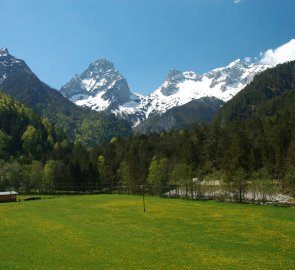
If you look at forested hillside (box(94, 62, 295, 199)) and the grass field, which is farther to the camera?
forested hillside (box(94, 62, 295, 199))

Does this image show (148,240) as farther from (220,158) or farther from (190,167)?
(220,158)

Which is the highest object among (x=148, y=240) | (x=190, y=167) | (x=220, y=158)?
(x=220, y=158)

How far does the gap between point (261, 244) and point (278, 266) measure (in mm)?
13422

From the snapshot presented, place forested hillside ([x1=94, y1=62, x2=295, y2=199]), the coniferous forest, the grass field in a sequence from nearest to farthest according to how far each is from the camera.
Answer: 1. the grass field
2. forested hillside ([x1=94, y1=62, x2=295, y2=199])
3. the coniferous forest

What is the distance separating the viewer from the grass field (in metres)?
43.1

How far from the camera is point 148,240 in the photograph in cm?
5766

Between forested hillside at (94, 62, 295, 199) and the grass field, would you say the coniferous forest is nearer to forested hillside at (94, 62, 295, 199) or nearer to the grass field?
forested hillside at (94, 62, 295, 199)

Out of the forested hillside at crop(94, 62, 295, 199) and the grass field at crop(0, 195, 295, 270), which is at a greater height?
the forested hillside at crop(94, 62, 295, 199)

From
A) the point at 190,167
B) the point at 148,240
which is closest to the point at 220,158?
the point at 190,167

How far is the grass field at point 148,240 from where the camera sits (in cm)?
4309

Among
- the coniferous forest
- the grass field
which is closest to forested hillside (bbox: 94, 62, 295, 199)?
the coniferous forest

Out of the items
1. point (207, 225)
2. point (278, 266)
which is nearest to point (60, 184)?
point (207, 225)

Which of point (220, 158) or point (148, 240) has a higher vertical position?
point (220, 158)

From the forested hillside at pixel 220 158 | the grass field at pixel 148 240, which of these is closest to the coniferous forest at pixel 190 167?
the forested hillside at pixel 220 158
